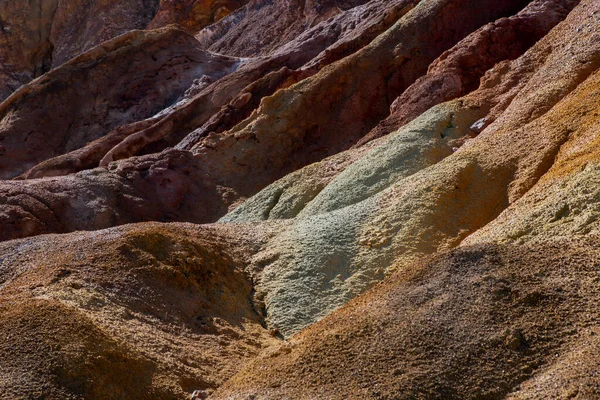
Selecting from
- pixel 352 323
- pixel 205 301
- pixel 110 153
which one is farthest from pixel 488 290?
pixel 110 153

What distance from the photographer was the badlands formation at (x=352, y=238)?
9.09m

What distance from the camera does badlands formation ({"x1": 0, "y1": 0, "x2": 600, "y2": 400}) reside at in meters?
9.09

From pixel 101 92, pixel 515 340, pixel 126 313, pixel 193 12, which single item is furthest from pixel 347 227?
pixel 193 12

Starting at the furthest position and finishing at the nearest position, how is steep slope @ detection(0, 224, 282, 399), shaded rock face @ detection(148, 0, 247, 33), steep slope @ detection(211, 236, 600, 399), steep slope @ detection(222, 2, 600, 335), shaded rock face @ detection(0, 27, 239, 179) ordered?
shaded rock face @ detection(148, 0, 247, 33), shaded rock face @ detection(0, 27, 239, 179), steep slope @ detection(222, 2, 600, 335), steep slope @ detection(0, 224, 282, 399), steep slope @ detection(211, 236, 600, 399)

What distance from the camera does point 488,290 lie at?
9.62 meters

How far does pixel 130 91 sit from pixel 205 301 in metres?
25.7

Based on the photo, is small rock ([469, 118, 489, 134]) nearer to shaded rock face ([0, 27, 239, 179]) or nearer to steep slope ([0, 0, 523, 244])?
steep slope ([0, 0, 523, 244])

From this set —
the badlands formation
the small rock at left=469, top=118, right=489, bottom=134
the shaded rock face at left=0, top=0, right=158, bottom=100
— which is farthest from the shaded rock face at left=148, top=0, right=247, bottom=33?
the small rock at left=469, top=118, right=489, bottom=134

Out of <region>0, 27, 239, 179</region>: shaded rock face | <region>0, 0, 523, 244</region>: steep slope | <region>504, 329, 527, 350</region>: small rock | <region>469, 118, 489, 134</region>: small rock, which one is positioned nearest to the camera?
<region>504, 329, 527, 350</region>: small rock

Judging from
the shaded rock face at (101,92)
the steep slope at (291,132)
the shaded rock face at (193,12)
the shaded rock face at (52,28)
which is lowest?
the steep slope at (291,132)

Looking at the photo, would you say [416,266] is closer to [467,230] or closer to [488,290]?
[488,290]

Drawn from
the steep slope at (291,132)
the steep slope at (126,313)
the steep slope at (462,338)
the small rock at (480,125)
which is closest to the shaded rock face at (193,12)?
the steep slope at (291,132)

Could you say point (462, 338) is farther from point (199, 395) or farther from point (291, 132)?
point (291, 132)

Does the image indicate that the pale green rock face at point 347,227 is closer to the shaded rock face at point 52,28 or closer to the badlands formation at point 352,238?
the badlands formation at point 352,238
